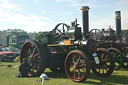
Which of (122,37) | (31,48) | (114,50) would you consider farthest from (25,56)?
(122,37)

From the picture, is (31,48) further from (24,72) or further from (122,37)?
(122,37)

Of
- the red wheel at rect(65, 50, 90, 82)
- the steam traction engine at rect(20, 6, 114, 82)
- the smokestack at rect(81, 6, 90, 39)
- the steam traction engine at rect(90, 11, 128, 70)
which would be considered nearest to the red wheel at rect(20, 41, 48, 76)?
the steam traction engine at rect(20, 6, 114, 82)

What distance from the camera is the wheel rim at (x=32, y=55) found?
839cm

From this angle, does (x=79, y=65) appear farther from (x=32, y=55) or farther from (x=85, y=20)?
(x=32, y=55)

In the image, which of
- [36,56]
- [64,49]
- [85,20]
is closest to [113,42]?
[85,20]

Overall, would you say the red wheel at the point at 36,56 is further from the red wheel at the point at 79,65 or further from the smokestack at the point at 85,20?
the smokestack at the point at 85,20

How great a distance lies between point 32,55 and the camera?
852cm

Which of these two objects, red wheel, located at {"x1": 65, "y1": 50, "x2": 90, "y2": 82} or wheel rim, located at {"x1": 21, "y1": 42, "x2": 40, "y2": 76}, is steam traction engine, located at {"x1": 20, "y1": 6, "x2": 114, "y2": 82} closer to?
wheel rim, located at {"x1": 21, "y1": 42, "x2": 40, "y2": 76}

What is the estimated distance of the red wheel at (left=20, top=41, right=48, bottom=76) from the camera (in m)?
7.95

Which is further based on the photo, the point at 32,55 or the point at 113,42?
the point at 113,42

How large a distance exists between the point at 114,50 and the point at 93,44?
3499mm

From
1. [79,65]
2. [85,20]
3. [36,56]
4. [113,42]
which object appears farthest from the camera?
[113,42]

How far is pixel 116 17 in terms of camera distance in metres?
15.2

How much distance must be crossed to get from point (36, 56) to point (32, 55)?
179 millimetres
